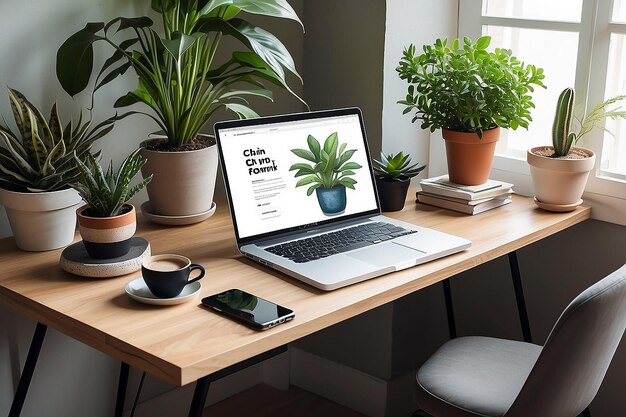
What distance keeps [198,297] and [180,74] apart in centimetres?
61

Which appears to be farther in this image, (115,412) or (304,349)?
(304,349)

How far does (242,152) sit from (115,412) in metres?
0.85

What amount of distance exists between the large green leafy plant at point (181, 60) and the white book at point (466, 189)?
0.53 m

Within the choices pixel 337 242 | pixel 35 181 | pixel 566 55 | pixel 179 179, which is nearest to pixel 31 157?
pixel 35 181

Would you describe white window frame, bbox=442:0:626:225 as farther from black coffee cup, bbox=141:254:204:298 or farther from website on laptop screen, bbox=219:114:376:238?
black coffee cup, bbox=141:254:204:298

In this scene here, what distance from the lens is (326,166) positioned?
212 centimetres

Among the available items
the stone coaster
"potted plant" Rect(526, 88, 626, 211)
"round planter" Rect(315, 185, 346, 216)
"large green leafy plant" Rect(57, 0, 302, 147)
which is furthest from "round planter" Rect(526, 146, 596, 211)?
the stone coaster

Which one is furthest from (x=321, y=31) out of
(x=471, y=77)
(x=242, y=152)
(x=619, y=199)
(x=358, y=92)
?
(x=619, y=199)

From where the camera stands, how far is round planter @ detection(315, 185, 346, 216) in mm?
2104

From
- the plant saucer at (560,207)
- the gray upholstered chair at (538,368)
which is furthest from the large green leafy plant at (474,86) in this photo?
the gray upholstered chair at (538,368)

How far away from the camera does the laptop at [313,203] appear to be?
74.7 inches

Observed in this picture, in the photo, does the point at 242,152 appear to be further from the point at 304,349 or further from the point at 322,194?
the point at 304,349

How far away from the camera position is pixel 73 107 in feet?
6.99

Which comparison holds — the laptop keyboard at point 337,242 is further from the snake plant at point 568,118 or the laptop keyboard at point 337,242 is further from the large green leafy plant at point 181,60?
the snake plant at point 568,118
